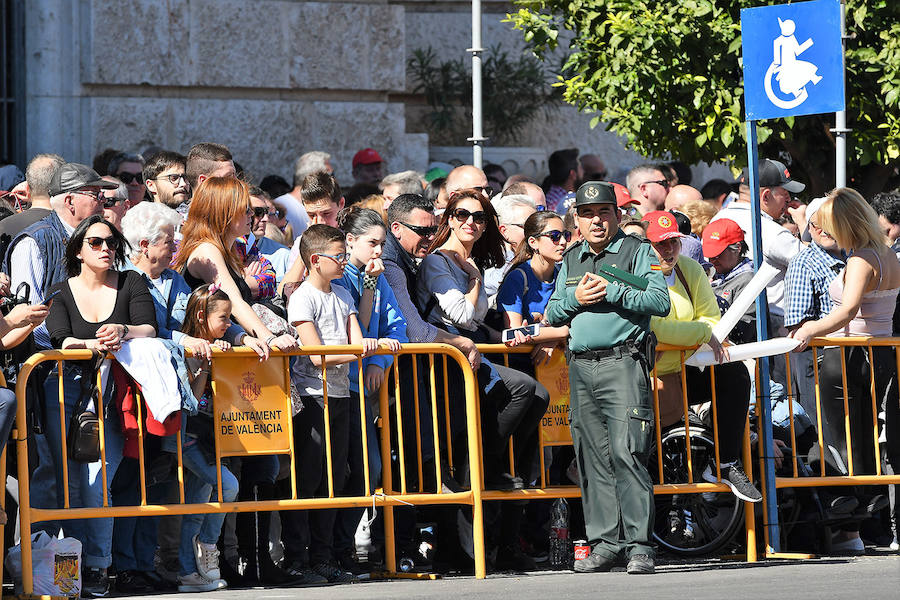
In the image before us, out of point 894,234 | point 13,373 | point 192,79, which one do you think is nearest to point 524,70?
point 192,79

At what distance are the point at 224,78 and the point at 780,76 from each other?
16.3 ft

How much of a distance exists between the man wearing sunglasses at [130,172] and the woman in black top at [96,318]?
250cm

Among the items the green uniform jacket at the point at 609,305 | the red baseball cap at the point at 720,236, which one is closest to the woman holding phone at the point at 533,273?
the green uniform jacket at the point at 609,305

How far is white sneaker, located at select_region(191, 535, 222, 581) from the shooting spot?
877 cm

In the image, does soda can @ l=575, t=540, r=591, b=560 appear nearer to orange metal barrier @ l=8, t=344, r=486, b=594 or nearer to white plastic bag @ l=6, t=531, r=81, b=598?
orange metal barrier @ l=8, t=344, r=486, b=594

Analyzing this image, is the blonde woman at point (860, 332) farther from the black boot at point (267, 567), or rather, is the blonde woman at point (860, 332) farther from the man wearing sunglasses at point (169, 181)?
the man wearing sunglasses at point (169, 181)

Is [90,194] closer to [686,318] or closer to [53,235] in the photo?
[53,235]

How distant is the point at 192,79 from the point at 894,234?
5.26 metres

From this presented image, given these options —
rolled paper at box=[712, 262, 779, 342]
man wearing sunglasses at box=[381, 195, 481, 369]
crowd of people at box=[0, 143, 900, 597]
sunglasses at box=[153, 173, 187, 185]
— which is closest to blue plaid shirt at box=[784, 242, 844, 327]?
crowd of people at box=[0, 143, 900, 597]

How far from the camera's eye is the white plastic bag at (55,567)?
8.10 metres

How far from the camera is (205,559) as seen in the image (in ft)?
28.8

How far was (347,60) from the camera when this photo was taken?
13.7m

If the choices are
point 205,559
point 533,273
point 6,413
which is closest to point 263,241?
point 533,273

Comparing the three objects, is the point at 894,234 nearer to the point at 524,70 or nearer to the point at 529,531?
the point at 529,531
